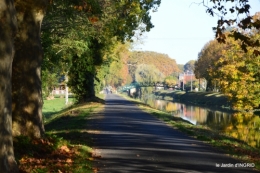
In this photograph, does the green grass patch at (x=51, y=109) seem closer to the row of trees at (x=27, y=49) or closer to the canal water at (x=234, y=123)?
the canal water at (x=234, y=123)

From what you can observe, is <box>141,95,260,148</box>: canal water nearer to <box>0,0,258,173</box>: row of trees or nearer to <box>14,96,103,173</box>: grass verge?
<box>0,0,258,173</box>: row of trees

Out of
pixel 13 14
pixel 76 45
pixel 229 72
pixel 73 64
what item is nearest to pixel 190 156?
pixel 13 14

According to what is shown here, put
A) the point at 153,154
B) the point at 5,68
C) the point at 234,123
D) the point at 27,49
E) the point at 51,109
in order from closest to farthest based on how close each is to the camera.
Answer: the point at 5,68
the point at 27,49
the point at 153,154
the point at 234,123
the point at 51,109

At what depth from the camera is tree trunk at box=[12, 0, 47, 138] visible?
13266mm

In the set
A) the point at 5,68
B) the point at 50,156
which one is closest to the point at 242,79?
the point at 50,156

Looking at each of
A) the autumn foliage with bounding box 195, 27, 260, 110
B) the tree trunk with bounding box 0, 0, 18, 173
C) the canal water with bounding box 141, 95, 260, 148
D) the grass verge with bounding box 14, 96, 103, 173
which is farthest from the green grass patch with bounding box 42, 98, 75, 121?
the tree trunk with bounding box 0, 0, 18, 173

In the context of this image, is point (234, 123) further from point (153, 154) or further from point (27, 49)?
point (27, 49)

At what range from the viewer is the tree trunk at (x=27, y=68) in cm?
1327

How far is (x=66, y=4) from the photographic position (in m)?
21.7

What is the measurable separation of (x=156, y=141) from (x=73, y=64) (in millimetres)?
29049

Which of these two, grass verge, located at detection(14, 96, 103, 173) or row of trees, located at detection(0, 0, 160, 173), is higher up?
row of trees, located at detection(0, 0, 160, 173)

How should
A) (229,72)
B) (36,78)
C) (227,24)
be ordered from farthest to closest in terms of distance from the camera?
1. (229,72)
2. (36,78)
3. (227,24)

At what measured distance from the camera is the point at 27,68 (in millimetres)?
13422

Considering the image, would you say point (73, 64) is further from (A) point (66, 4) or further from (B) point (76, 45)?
(A) point (66, 4)
